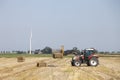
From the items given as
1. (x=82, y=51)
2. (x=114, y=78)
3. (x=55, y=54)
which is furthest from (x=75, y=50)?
(x=55, y=54)

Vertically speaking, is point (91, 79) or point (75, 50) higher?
point (75, 50)

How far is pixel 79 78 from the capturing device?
79.0 feet

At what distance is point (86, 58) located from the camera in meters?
38.0

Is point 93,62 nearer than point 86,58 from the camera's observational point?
No

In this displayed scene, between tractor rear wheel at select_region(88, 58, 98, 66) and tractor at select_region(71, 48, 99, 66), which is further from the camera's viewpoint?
tractor rear wheel at select_region(88, 58, 98, 66)

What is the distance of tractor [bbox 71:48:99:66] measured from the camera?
37.8 m

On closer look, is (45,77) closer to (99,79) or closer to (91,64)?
(99,79)

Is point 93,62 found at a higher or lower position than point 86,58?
lower

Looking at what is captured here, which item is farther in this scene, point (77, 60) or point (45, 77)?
point (77, 60)

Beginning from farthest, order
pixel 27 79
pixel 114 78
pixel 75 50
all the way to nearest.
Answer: pixel 75 50 → pixel 114 78 → pixel 27 79

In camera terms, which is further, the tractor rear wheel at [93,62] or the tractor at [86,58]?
the tractor rear wheel at [93,62]

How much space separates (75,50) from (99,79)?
16.6 metres

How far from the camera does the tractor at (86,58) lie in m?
37.8

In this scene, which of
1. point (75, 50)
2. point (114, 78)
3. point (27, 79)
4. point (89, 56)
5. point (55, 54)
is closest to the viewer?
point (27, 79)
